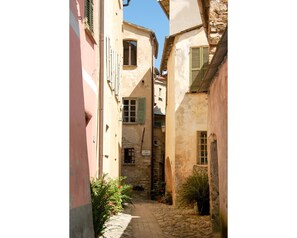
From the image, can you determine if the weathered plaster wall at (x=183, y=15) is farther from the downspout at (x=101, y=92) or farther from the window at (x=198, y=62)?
the downspout at (x=101, y=92)

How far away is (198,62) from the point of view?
15.4 m

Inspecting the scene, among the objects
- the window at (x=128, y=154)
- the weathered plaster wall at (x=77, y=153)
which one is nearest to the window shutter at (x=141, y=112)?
the window at (x=128, y=154)

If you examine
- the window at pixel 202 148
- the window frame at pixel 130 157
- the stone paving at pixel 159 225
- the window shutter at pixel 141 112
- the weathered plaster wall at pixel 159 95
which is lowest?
the stone paving at pixel 159 225

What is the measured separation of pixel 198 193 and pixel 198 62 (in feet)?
17.0

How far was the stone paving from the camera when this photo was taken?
8.82m

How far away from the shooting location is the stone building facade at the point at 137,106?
69.4ft

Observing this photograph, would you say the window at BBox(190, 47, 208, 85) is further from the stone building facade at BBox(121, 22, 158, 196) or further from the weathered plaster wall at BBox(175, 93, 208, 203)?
the stone building facade at BBox(121, 22, 158, 196)

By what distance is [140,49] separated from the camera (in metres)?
21.8

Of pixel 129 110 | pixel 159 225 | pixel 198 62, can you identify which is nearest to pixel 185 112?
pixel 198 62

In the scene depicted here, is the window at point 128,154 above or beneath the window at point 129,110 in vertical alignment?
beneath
